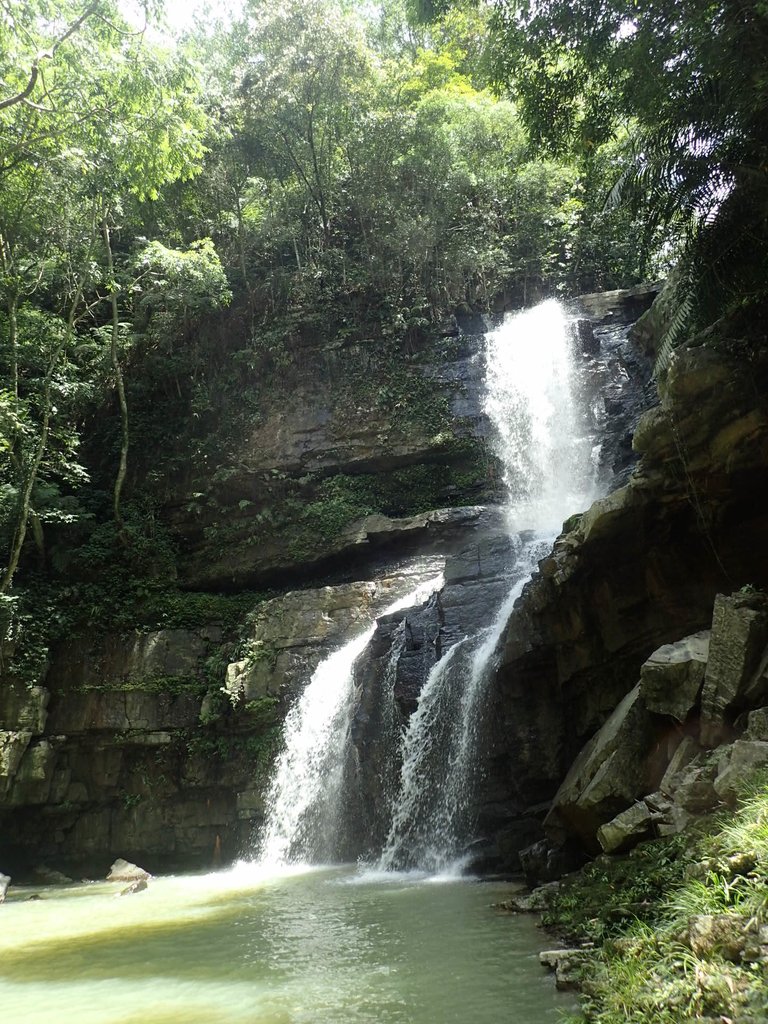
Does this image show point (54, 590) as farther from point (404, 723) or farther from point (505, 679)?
point (505, 679)

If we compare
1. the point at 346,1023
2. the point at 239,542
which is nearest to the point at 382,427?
the point at 239,542

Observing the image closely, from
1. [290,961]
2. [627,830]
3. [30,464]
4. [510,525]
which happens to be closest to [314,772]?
[510,525]

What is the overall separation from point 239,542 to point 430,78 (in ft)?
64.9

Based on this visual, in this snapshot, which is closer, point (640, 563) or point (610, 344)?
point (640, 563)

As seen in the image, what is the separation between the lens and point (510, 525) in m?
16.7

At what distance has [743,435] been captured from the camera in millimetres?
8938

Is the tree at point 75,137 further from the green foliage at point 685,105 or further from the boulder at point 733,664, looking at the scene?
the boulder at point 733,664

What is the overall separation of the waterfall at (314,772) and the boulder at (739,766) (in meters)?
8.46

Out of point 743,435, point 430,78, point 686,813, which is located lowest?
point 686,813

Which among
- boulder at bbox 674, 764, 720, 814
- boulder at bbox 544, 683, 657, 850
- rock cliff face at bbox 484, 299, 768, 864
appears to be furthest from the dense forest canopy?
boulder at bbox 674, 764, 720, 814

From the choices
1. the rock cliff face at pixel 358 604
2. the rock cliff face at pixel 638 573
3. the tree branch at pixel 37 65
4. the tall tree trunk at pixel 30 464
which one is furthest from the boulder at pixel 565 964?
the tall tree trunk at pixel 30 464

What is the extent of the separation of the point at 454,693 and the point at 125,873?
7068mm

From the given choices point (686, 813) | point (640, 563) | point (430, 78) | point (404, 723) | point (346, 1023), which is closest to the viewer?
point (346, 1023)

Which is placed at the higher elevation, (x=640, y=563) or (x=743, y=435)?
(x=743, y=435)
